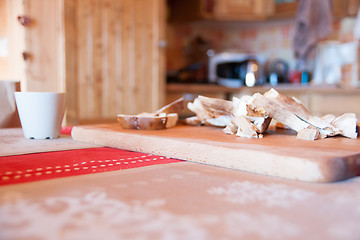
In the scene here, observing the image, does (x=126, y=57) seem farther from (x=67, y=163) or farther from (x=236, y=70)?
(x=67, y=163)

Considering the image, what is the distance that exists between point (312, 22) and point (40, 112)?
2702 mm

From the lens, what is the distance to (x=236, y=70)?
130 inches

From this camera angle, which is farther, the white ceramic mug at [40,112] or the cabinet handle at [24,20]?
the cabinet handle at [24,20]

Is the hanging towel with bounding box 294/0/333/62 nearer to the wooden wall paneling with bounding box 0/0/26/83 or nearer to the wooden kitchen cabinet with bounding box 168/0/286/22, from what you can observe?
the wooden kitchen cabinet with bounding box 168/0/286/22

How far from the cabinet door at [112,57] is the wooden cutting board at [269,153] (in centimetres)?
184

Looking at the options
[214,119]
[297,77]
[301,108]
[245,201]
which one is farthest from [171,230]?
[297,77]

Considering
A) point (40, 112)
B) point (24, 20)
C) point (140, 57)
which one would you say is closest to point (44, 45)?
point (24, 20)

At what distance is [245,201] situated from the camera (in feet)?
1.16

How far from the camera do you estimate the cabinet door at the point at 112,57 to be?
7.84 ft

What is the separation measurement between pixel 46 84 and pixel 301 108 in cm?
199

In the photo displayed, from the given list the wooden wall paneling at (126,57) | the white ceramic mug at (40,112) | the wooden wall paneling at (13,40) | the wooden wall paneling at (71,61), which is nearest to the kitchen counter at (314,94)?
the wooden wall paneling at (126,57)

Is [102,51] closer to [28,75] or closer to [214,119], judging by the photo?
[28,75]

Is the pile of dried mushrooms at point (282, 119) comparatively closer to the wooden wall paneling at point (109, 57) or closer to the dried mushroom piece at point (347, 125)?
the dried mushroom piece at point (347, 125)

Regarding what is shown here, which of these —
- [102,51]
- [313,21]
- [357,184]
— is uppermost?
[313,21]
